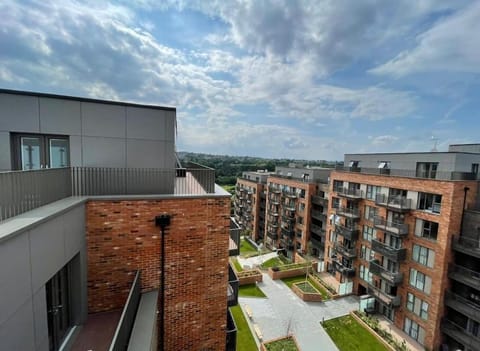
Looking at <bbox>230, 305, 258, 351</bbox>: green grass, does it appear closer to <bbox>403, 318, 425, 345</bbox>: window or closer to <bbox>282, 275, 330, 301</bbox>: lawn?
<bbox>282, 275, 330, 301</bbox>: lawn

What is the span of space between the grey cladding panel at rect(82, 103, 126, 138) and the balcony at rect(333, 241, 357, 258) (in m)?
22.7

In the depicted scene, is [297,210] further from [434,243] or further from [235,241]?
[235,241]

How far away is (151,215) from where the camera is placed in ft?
21.6

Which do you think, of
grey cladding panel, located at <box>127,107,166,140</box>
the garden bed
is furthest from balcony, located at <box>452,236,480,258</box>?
grey cladding panel, located at <box>127,107,166,140</box>

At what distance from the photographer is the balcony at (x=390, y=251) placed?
56.5 ft

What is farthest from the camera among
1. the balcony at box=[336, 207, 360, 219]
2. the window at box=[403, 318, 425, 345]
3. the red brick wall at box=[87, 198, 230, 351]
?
the balcony at box=[336, 207, 360, 219]

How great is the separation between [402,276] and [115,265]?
20310 millimetres

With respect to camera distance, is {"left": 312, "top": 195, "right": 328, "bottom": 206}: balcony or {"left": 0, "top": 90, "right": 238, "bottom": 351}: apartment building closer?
{"left": 0, "top": 90, "right": 238, "bottom": 351}: apartment building

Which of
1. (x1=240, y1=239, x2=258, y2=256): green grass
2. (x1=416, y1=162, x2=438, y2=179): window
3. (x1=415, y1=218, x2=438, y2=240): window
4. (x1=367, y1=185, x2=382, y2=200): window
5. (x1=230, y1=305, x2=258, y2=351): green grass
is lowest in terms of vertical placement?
(x1=240, y1=239, x2=258, y2=256): green grass

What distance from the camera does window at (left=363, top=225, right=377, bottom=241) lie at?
20473mm

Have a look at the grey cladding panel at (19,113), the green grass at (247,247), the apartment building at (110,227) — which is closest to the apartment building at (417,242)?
the apartment building at (110,227)

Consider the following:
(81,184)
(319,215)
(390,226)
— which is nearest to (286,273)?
(319,215)

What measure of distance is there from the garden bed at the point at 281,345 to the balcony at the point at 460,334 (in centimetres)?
1026

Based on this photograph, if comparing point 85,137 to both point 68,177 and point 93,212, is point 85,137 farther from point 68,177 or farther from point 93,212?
point 93,212
